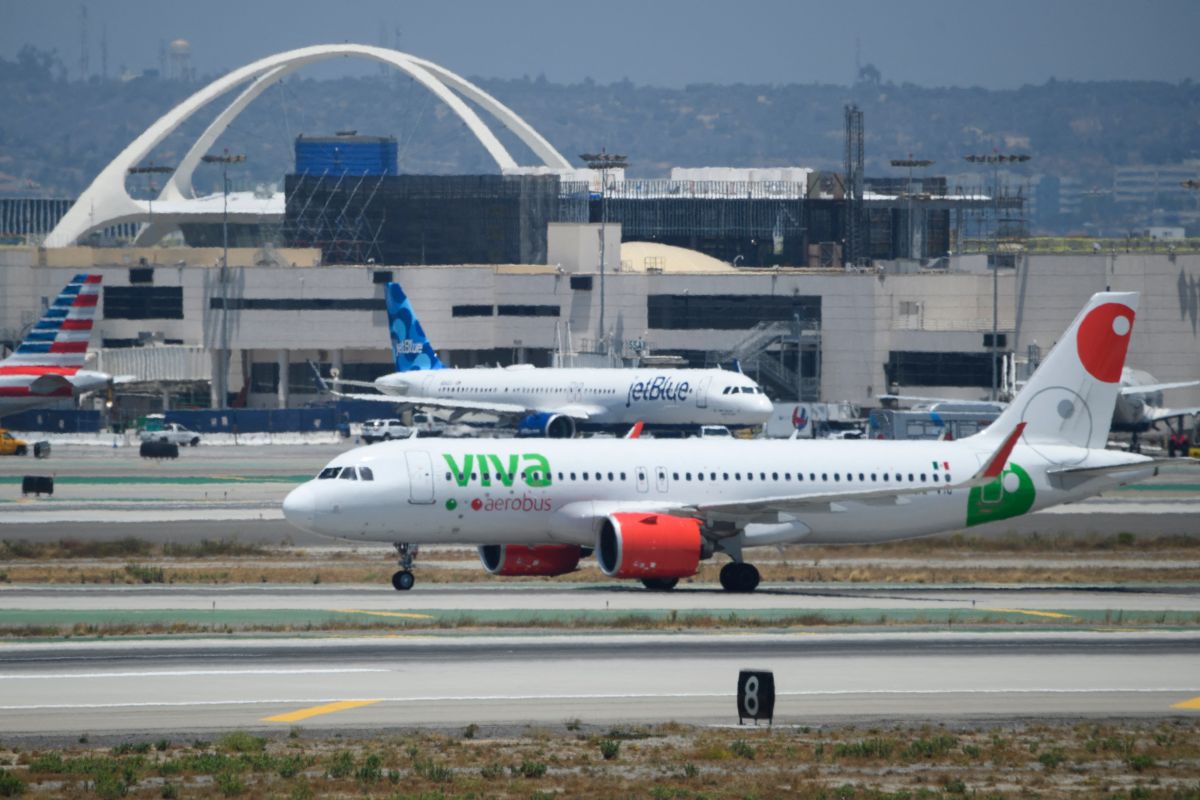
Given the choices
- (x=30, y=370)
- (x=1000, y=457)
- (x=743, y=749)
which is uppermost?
(x=30, y=370)

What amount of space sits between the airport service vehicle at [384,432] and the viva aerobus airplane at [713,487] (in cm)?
7303

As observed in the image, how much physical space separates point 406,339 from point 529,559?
78.9 meters

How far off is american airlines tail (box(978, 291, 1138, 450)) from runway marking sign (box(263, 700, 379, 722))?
28.7 m

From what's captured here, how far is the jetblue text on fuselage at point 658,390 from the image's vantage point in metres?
114

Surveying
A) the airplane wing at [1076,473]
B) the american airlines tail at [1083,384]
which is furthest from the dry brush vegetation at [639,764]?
the american airlines tail at [1083,384]

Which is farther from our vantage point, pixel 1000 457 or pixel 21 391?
pixel 21 391

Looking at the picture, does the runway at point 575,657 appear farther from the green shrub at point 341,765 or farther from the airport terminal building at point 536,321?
the airport terminal building at point 536,321

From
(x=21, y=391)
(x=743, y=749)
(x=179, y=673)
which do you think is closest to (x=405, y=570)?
(x=179, y=673)

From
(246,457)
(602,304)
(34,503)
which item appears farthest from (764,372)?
(34,503)

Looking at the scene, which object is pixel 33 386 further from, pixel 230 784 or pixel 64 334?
pixel 230 784

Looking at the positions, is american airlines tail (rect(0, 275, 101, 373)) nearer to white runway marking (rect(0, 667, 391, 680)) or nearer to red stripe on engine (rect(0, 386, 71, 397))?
red stripe on engine (rect(0, 386, 71, 397))

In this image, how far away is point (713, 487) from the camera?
5178 cm

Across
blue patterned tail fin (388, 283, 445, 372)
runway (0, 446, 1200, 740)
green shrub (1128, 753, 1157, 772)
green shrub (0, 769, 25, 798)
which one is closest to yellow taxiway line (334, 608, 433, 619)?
runway (0, 446, 1200, 740)

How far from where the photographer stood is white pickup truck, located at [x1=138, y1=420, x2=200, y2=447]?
124200mm
